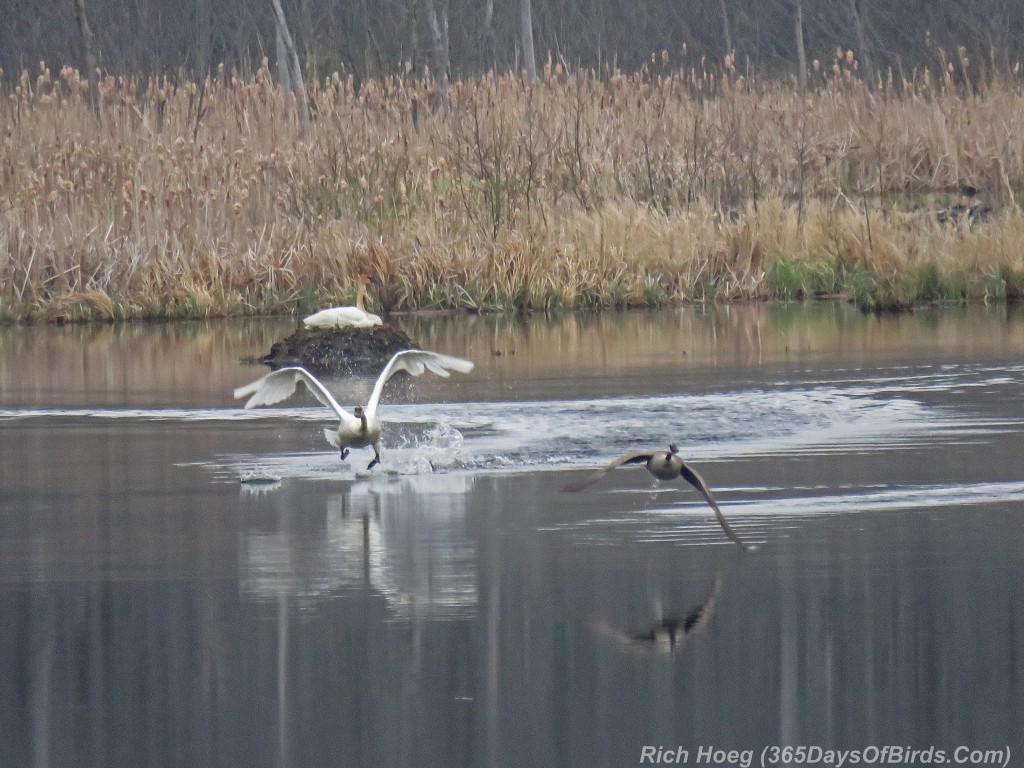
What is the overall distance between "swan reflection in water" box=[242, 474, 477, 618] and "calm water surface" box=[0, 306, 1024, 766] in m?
0.02

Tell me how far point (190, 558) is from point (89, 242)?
39.6 feet

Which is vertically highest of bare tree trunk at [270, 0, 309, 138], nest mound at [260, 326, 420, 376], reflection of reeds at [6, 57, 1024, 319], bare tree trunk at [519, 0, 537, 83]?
bare tree trunk at [519, 0, 537, 83]

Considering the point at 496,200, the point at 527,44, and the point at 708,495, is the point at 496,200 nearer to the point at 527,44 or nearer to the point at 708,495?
the point at 527,44

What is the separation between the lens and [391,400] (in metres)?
13.1

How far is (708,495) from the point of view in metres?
7.16

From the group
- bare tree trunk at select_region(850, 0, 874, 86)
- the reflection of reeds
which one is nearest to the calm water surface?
the reflection of reeds

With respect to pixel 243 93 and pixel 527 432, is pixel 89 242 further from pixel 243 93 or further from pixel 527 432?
pixel 527 432

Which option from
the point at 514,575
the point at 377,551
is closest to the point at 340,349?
the point at 377,551

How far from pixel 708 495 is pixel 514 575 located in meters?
0.71

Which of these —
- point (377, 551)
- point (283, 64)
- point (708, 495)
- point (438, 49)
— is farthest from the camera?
point (283, 64)

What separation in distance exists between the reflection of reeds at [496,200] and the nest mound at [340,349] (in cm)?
397

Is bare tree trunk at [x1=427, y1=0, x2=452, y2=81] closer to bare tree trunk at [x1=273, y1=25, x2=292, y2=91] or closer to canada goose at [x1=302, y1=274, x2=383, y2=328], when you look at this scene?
bare tree trunk at [x1=273, y1=25, x2=292, y2=91]

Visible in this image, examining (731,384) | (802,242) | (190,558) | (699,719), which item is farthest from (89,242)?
(699,719)

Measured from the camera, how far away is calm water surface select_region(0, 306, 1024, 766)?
218 inches
